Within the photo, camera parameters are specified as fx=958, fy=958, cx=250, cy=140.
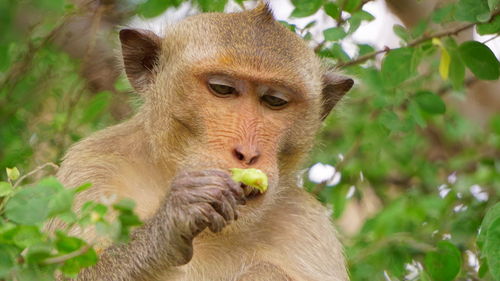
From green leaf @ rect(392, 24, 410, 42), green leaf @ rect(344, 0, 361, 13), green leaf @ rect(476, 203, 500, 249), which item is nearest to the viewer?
green leaf @ rect(476, 203, 500, 249)

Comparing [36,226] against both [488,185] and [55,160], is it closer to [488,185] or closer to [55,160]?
[55,160]

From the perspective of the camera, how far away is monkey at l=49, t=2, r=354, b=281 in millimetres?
5223

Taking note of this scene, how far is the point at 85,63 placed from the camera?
7879 mm

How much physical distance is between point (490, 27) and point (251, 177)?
73.0 inches

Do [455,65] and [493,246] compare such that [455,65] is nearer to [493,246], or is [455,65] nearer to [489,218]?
[489,218]

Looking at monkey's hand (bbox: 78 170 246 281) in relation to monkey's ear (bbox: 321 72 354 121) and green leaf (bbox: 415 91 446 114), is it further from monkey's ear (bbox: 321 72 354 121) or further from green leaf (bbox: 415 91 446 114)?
green leaf (bbox: 415 91 446 114)

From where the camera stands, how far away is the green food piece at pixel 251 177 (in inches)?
203

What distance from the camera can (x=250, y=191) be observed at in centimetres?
531

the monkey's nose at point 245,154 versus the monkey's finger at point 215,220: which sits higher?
the monkey's nose at point 245,154

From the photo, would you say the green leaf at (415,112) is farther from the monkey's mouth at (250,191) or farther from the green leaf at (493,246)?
the green leaf at (493,246)

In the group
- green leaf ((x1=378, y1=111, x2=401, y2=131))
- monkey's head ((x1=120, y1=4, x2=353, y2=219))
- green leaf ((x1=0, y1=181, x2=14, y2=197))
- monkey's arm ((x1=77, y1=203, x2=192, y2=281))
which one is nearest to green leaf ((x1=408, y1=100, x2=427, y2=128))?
green leaf ((x1=378, y1=111, x2=401, y2=131))

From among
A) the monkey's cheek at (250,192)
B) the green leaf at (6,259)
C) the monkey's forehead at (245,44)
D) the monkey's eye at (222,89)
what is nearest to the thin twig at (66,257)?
the green leaf at (6,259)

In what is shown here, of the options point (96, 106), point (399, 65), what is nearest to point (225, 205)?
point (399, 65)

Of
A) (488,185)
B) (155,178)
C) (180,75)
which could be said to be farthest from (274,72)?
(488,185)
